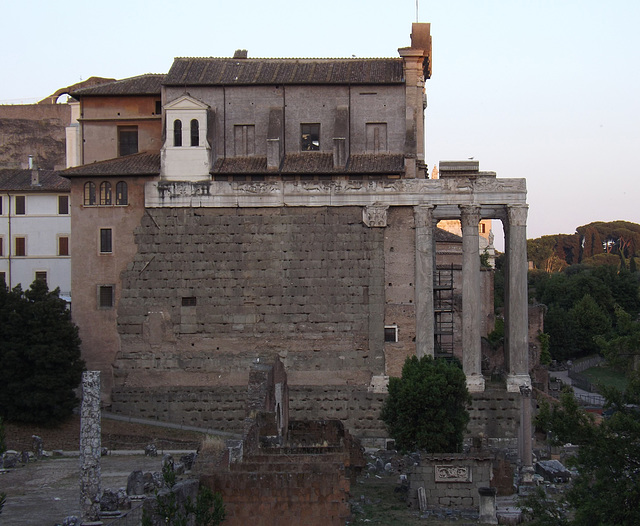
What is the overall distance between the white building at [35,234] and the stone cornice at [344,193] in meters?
14.7

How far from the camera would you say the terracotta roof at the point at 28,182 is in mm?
60875

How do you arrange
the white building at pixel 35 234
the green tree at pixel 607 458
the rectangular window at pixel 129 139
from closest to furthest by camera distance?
the green tree at pixel 607 458
the rectangular window at pixel 129 139
the white building at pixel 35 234

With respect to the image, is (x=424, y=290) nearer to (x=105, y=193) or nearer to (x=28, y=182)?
(x=105, y=193)

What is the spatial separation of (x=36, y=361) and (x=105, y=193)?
8322 mm

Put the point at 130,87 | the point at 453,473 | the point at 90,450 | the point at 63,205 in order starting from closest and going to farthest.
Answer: the point at 90,450 → the point at 453,473 → the point at 130,87 → the point at 63,205

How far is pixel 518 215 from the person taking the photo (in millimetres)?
47125

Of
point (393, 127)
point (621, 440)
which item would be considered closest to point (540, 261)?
point (393, 127)

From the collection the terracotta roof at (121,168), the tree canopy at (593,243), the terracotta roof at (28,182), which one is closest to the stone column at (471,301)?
the terracotta roof at (121,168)

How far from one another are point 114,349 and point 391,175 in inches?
563

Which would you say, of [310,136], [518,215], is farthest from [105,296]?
[518,215]

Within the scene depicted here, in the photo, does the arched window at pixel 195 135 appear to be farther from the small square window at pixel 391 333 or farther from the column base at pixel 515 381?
the column base at pixel 515 381

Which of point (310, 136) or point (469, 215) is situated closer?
point (469, 215)

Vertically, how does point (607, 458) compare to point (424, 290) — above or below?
below

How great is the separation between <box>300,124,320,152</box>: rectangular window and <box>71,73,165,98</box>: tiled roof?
714 cm
